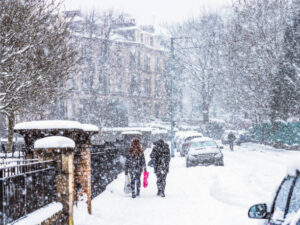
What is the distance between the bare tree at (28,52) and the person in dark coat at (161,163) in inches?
245

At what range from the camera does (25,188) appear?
589cm

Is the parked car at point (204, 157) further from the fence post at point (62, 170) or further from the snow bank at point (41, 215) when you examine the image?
the snow bank at point (41, 215)

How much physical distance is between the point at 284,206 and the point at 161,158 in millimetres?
8584

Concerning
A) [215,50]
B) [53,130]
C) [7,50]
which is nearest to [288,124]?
[215,50]

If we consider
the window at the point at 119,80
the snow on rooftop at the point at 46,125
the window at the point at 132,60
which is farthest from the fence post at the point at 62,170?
the window at the point at 132,60

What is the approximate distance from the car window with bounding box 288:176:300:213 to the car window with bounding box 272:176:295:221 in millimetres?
115

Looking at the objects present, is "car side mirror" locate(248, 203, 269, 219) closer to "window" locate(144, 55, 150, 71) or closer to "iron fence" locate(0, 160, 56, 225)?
"iron fence" locate(0, 160, 56, 225)

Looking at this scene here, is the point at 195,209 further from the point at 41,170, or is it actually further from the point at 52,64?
the point at 52,64

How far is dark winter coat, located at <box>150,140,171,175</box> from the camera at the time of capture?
1238 cm

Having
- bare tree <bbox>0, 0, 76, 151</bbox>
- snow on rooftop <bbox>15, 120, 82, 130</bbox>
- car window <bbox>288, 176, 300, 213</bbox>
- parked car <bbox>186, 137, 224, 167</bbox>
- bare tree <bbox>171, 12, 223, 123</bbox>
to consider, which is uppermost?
bare tree <bbox>171, 12, 223, 123</bbox>

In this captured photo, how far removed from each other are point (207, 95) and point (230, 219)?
47.3 meters

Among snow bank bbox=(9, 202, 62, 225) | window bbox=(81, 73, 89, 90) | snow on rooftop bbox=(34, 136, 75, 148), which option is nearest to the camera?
snow bank bbox=(9, 202, 62, 225)

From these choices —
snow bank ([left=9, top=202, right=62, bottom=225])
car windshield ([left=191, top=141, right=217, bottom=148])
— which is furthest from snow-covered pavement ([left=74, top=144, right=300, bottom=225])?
car windshield ([left=191, top=141, right=217, bottom=148])

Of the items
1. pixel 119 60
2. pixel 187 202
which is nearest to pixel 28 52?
pixel 187 202
